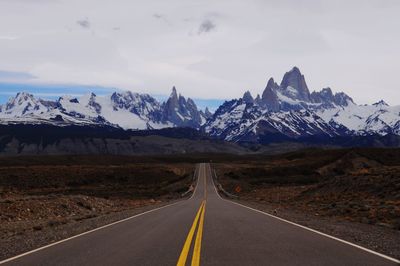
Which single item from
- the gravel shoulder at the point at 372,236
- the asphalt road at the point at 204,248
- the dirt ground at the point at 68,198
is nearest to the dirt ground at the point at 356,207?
the gravel shoulder at the point at 372,236

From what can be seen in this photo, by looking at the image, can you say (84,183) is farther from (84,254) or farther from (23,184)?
(84,254)

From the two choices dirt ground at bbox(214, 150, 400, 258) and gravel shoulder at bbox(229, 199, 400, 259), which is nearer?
gravel shoulder at bbox(229, 199, 400, 259)

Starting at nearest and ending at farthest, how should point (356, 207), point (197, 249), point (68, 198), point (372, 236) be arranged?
1. point (197, 249)
2. point (372, 236)
3. point (356, 207)
4. point (68, 198)

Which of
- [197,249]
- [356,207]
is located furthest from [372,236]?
[356,207]

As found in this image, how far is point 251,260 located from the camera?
1277cm

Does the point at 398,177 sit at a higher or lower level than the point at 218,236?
higher

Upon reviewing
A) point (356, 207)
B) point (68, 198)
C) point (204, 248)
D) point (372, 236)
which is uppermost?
point (356, 207)

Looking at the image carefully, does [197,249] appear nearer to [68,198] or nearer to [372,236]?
[372,236]

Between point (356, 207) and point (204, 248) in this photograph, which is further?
point (356, 207)

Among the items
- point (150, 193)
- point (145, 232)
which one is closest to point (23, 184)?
point (150, 193)

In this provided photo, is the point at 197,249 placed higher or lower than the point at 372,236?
lower

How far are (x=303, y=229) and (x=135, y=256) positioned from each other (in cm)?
898

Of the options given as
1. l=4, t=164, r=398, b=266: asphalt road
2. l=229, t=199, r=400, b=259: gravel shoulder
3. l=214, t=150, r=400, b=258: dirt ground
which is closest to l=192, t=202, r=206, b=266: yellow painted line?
l=4, t=164, r=398, b=266: asphalt road

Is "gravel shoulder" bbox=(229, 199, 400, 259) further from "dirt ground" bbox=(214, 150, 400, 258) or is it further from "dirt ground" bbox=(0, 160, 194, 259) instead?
"dirt ground" bbox=(0, 160, 194, 259)
